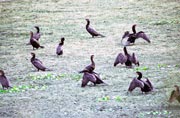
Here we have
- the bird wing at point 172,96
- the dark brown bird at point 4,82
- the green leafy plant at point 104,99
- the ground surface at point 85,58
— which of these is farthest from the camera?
the dark brown bird at point 4,82

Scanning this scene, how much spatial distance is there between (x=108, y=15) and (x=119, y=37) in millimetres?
4345

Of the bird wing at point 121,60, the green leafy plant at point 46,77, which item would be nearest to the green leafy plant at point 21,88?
the green leafy plant at point 46,77

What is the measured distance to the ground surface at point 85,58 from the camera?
9.85m

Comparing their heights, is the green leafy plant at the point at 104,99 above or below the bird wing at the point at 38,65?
below

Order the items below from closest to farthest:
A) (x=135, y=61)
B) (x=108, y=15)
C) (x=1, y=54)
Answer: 1. (x=135, y=61)
2. (x=1, y=54)
3. (x=108, y=15)

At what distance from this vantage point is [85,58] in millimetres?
14180

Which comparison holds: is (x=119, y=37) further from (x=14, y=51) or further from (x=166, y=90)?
(x=166, y=90)

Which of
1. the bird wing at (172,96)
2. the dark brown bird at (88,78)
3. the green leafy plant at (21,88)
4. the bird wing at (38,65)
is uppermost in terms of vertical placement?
the bird wing at (38,65)

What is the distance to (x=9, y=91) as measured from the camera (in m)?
11.1

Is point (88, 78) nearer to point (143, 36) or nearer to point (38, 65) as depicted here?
point (38, 65)

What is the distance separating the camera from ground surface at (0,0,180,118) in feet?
32.3

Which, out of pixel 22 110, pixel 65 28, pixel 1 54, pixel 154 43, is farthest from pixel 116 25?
pixel 22 110

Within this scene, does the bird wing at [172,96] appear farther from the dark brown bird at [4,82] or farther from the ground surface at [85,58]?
the dark brown bird at [4,82]

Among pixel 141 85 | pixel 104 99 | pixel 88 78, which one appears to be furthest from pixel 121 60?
pixel 104 99
